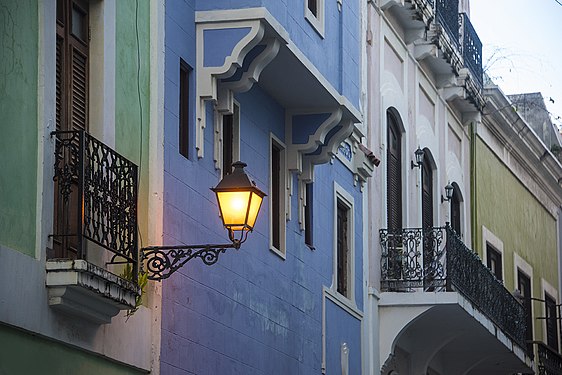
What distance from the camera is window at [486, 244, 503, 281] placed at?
28.7 m

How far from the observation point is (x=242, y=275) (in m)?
15.7

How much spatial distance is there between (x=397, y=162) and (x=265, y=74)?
743 centimetres

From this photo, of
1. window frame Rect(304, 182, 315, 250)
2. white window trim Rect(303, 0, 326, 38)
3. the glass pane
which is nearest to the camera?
the glass pane

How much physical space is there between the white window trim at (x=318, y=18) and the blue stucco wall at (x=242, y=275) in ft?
1.59

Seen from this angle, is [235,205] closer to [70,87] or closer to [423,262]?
[70,87]

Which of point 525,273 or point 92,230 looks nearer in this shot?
point 92,230

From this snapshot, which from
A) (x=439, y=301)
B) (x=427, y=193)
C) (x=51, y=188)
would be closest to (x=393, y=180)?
(x=427, y=193)

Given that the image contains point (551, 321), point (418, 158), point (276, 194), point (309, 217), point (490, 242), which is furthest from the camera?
point (551, 321)

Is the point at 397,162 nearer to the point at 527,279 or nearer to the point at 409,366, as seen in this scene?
the point at 409,366

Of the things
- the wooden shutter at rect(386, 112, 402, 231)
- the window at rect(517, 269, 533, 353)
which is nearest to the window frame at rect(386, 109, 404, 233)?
the wooden shutter at rect(386, 112, 402, 231)

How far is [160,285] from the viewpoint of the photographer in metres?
13.5

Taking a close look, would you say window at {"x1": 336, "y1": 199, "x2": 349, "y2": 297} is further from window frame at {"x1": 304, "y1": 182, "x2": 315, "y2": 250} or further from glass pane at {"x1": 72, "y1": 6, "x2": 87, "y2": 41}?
glass pane at {"x1": 72, "y1": 6, "x2": 87, "y2": 41}

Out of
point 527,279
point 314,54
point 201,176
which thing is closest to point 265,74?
point 314,54

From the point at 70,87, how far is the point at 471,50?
15.5 metres
